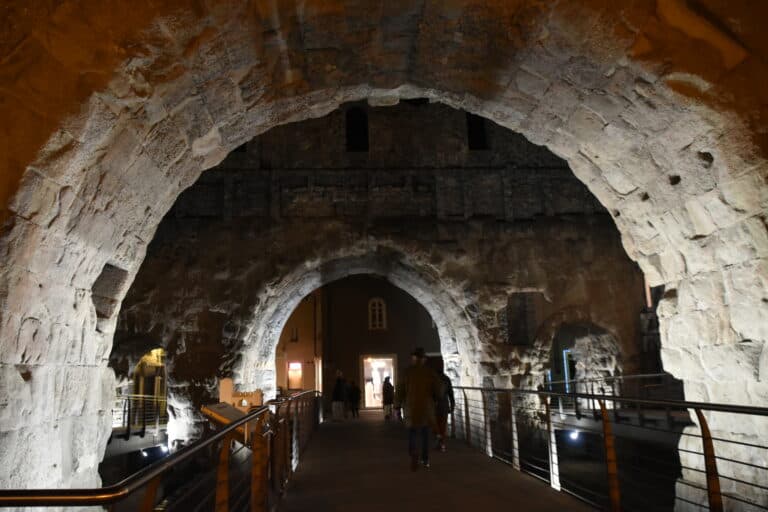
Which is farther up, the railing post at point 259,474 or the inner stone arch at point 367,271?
the inner stone arch at point 367,271

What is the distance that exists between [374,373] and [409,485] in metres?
17.5

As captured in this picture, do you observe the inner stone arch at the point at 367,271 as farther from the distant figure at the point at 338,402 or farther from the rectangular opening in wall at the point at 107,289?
the rectangular opening in wall at the point at 107,289

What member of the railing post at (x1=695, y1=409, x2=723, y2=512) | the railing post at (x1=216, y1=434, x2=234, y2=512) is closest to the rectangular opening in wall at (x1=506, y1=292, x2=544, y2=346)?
the railing post at (x1=695, y1=409, x2=723, y2=512)

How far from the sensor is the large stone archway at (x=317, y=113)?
11.4ft

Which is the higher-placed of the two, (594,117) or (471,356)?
(594,117)

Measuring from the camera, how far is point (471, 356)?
12391 millimetres

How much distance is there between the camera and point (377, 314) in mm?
23344

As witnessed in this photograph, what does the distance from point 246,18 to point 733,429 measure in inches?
190

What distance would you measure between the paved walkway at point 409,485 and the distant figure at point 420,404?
268 mm

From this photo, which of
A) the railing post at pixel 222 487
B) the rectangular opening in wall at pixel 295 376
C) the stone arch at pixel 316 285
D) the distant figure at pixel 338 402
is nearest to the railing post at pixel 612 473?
the railing post at pixel 222 487

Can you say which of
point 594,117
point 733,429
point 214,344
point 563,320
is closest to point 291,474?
point 733,429

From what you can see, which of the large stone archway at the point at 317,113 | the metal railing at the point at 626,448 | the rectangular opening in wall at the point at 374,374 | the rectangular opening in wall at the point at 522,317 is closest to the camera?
the large stone archway at the point at 317,113

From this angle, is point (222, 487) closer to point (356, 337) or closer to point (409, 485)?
point (409, 485)

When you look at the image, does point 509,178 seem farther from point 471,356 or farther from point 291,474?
point 291,474
